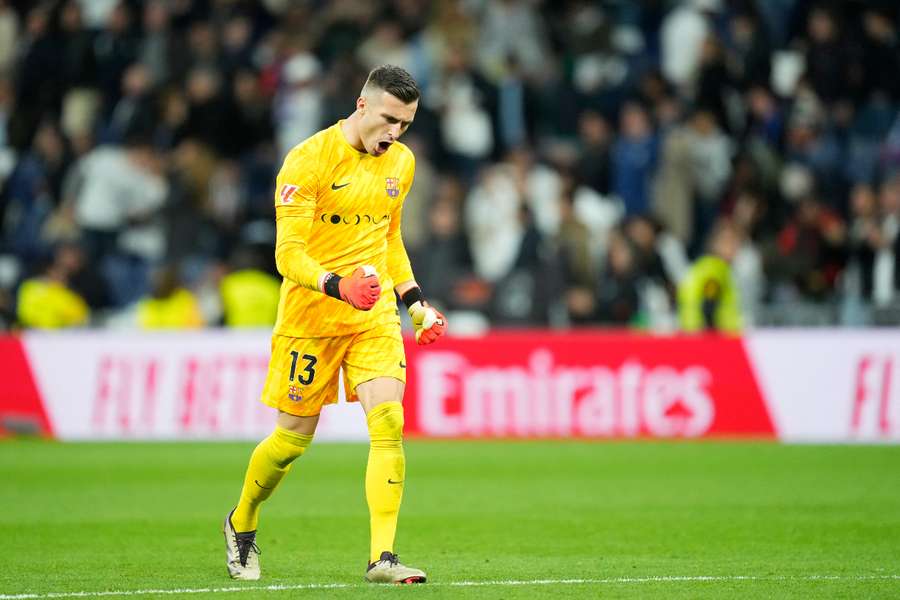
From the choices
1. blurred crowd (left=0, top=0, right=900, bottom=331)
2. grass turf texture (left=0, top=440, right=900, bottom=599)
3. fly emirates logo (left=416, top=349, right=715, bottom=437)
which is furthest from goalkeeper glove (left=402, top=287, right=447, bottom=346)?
blurred crowd (left=0, top=0, right=900, bottom=331)

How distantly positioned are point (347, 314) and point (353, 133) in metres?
0.93

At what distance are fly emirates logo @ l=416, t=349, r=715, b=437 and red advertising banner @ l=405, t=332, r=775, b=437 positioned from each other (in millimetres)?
11

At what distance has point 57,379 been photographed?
18.5m

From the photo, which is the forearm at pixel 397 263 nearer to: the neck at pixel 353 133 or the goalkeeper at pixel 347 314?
the goalkeeper at pixel 347 314

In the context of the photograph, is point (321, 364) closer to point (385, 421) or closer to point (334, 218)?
point (385, 421)

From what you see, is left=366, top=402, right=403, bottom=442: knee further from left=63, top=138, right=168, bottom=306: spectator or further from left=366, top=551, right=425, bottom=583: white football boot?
left=63, top=138, right=168, bottom=306: spectator

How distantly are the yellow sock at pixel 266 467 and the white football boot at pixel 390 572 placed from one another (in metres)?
0.73

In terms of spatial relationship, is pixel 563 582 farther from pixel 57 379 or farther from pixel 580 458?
pixel 57 379

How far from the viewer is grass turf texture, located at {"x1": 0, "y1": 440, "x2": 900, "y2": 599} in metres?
8.20

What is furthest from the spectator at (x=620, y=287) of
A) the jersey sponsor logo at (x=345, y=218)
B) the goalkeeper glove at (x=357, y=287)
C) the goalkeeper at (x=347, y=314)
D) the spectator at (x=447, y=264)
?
the goalkeeper glove at (x=357, y=287)

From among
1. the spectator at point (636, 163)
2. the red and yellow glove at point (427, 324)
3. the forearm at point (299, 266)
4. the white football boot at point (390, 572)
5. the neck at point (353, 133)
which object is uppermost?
the spectator at point (636, 163)

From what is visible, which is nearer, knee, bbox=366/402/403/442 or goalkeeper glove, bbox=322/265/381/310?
A: goalkeeper glove, bbox=322/265/381/310

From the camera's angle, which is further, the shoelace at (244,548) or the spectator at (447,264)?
the spectator at (447,264)

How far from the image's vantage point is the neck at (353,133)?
8117mm
